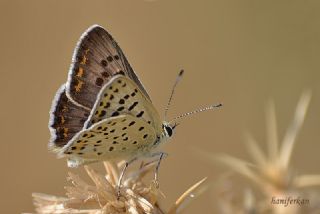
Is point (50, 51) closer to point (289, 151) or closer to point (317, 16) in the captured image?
point (317, 16)

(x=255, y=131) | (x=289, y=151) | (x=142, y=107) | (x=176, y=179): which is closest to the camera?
(x=289, y=151)

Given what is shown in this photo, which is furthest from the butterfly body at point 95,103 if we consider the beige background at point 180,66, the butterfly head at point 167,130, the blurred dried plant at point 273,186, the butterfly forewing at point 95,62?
the beige background at point 180,66

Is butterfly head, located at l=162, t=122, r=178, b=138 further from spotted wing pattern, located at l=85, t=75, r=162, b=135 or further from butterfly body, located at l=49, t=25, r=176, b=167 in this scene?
butterfly body, located at l=49, t=25, r=176, b=167

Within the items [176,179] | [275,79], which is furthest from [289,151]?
[275,79]

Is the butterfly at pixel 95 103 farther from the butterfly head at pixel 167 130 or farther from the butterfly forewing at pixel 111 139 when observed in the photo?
the butterfly head at pixel 167 130

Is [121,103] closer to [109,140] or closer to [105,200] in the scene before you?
[109,140]

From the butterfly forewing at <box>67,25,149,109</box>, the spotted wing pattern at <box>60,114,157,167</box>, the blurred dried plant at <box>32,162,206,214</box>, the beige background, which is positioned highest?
the butterfly forewing at <box>67,25,149,109</box>

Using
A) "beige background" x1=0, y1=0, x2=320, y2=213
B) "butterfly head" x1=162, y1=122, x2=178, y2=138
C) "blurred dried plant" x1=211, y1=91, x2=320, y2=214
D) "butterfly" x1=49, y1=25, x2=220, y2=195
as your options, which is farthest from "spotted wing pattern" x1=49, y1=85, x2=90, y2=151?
"beige background" x1=0, y1=0, x2=320, y2=213
